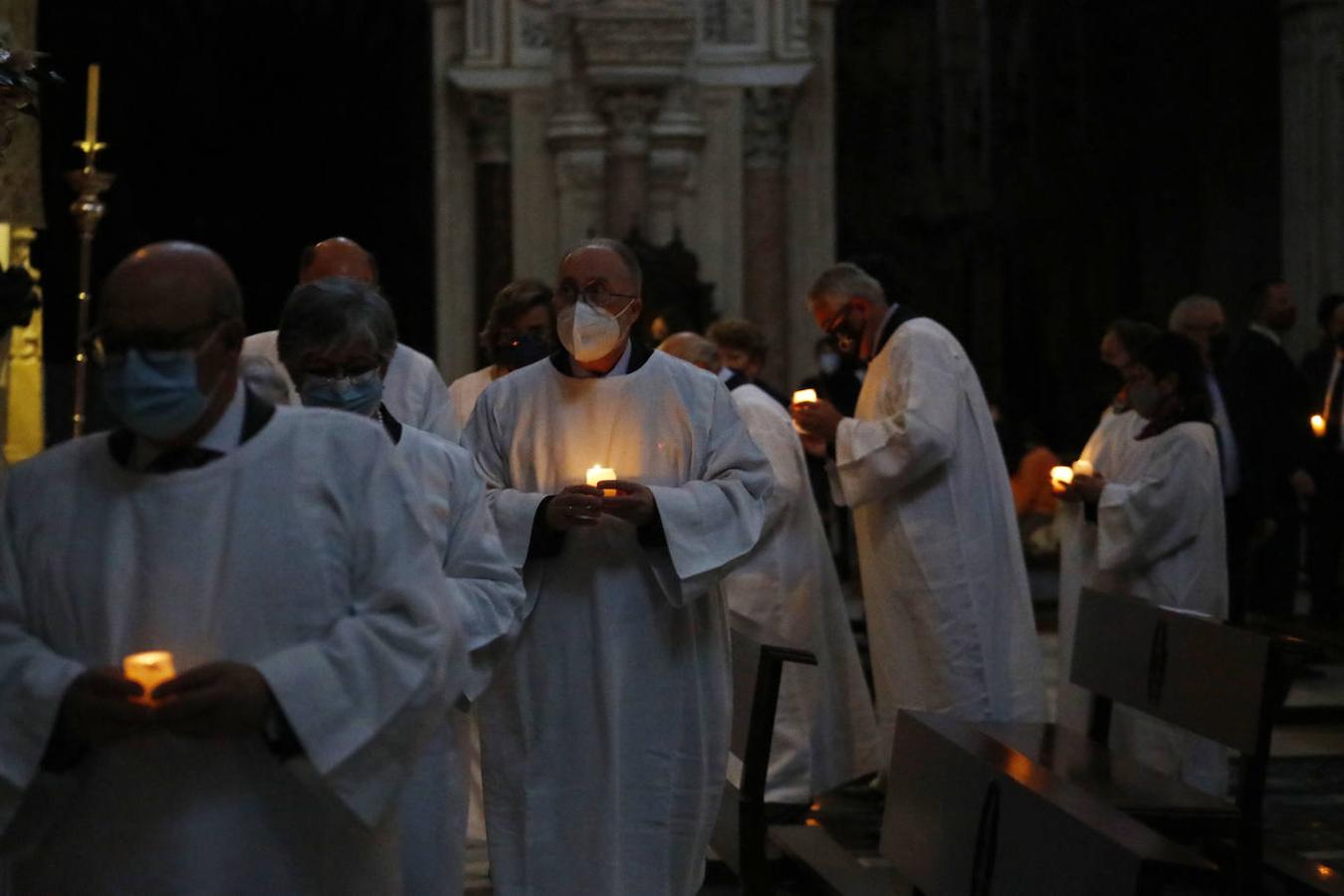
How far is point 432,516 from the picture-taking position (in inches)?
165

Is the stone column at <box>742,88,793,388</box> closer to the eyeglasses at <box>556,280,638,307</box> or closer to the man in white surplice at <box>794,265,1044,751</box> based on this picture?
the man in white surplice at <box>794,265,1044,751</box>

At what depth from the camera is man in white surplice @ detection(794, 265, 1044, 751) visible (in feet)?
25.3

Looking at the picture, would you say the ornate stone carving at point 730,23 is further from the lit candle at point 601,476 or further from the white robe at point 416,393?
the lit candle at point 601,476

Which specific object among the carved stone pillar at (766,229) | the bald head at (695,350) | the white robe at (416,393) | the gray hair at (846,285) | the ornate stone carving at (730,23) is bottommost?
the white robe at (416,393)

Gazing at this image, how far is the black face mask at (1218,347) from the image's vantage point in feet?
35.2

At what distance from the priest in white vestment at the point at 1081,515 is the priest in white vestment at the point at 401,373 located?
110 inches

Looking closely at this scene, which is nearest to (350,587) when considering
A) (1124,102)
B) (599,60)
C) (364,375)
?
(364,375)

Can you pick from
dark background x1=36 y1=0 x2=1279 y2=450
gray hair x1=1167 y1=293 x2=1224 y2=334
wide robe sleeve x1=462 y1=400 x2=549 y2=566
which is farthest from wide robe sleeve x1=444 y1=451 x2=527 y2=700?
dark background x1=36 y1=0 x2=1279 y2=450

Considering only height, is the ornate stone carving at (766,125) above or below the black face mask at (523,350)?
above

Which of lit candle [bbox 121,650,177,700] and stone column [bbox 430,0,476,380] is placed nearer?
lit candle [bbox 121,650,177,700]

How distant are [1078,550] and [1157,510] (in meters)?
0.49

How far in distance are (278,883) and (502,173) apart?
11.3 meters

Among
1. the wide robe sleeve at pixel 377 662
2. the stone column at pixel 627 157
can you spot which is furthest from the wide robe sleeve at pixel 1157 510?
the stone column at pixel 627 157

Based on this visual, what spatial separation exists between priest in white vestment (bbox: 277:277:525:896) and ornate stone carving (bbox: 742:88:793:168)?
9.81 metres
